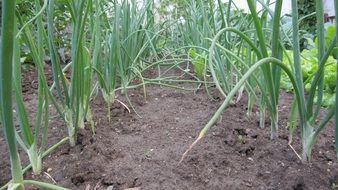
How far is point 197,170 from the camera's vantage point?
84cm

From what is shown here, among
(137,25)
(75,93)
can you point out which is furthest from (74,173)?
(137,25)

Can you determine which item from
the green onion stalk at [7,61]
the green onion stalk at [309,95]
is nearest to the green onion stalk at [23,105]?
the green onion stalk at [7,61]

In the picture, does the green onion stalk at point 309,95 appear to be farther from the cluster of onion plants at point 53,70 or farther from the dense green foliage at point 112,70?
the cluster of onion plants at point 53,70

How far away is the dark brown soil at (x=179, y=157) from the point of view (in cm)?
78

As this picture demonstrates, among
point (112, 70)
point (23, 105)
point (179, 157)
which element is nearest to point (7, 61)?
point (23, 105)

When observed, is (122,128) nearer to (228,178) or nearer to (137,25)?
(228,178)

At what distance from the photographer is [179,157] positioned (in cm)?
90

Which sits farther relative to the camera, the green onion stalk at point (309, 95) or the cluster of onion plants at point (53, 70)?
the green onion stalk at point (309, 95)

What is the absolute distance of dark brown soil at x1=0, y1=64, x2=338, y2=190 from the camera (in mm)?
776

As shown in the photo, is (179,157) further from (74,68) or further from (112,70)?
(112,70)

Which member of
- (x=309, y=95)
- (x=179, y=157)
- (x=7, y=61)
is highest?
(x=7, y=61)

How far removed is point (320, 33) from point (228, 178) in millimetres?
342

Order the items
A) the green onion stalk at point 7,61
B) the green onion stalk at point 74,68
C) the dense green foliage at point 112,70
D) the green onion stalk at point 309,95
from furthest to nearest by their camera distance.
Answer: the green onion stalk at point 74,68 → the green onion stalk at point 309,95 → the dense green foliage at point 112,70 → the green onion stalk at point 7,61

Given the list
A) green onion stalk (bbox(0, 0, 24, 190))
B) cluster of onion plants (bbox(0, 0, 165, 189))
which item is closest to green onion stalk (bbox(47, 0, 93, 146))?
cluster of onion plants (bbox(0, 0, 165, 189))
